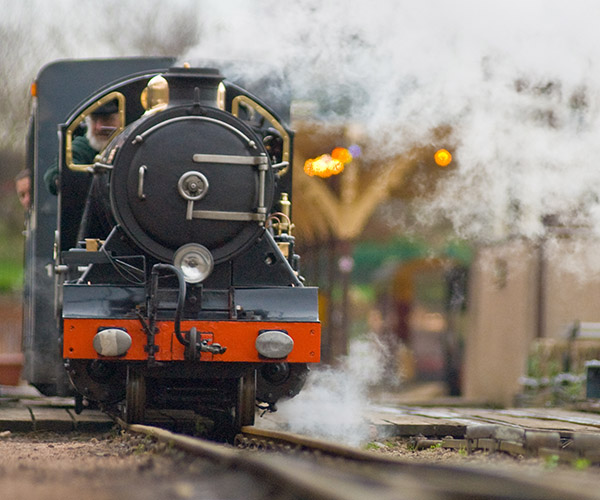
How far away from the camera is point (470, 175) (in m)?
11.9

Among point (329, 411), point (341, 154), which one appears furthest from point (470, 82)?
point (329, 411)

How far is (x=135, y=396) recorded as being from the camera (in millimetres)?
5863

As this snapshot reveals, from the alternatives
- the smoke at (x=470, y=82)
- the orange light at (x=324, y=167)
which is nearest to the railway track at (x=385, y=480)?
the smoke at (x=470, y=82)

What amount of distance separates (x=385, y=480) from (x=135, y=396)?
306cm

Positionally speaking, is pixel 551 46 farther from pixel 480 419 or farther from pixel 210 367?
pixel 210 367

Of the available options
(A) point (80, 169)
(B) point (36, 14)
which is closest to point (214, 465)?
Result: (A) point (80, 169)

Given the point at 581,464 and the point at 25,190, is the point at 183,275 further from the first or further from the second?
the point at 25,190

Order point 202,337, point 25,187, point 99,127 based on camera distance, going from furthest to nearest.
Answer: point 25,187
point 99,127
point 202,337

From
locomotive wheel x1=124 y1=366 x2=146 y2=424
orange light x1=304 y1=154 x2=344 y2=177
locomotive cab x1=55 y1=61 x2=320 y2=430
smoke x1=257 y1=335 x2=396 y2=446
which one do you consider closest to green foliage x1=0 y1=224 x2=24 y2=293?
orange light x1=304 y1=154 x2=344 y2=177

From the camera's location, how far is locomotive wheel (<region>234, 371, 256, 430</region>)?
19.4 ft

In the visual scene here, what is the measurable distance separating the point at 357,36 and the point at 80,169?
4.03 metres

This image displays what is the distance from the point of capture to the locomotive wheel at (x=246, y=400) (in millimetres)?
5922

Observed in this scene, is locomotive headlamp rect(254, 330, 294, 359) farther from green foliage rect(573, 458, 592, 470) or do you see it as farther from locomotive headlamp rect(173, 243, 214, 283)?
green foliage rect(573, 458, 592, 470)

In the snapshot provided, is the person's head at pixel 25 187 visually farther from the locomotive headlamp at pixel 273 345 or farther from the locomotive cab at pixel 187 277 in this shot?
the locomotive headlamp at pixel 273 345
